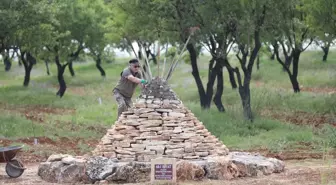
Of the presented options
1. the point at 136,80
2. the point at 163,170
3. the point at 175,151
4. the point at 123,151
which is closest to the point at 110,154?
the point at 123,151

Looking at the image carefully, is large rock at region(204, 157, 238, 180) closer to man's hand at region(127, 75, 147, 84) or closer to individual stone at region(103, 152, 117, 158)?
individual stone at region(103, 152, 117, 158)

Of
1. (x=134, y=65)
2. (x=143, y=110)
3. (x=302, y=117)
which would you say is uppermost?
(x=134, y=65)

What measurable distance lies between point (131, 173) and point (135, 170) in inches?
3.1

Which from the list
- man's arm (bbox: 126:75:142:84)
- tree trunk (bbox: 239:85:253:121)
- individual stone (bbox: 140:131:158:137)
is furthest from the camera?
tree trunk (bbox: 239:85:253:121)

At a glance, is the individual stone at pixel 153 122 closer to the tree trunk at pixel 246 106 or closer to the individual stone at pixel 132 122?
the individual stone at pixel 132 122

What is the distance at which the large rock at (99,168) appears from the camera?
10031 millimetres

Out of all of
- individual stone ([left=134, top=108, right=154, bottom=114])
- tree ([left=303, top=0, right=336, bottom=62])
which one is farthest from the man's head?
tree ([left=303, top=0, right=336, bottom=62])

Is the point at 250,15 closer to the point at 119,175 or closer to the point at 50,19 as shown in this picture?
the point at 50,19

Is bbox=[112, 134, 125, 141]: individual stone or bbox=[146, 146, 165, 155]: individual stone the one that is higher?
bbox=[112, 134, 125, 141]: individual stone

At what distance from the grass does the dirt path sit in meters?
2.79

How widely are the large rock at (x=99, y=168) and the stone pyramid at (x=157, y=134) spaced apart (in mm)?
230

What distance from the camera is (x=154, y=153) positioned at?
33.9 feet

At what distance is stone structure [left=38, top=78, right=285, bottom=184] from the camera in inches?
394

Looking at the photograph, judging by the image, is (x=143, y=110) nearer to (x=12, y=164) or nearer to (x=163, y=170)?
(x=163, y=170)
